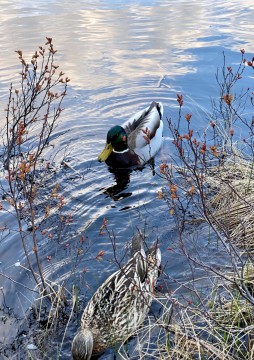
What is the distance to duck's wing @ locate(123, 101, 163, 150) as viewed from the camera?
8.86 metres

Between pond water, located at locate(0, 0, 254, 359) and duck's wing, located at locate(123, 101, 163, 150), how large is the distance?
1.23ft

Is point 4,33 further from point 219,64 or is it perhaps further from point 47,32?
point 219,64

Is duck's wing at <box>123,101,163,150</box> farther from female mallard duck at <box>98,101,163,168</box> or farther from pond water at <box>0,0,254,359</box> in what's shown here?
pond water at <box>0,0,254,359</box>

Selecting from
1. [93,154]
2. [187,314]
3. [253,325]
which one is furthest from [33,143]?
[253,325]

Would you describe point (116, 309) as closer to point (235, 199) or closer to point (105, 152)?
point (235, 199)

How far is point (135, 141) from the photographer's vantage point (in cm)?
896

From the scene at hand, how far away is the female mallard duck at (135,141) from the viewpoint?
331 inches

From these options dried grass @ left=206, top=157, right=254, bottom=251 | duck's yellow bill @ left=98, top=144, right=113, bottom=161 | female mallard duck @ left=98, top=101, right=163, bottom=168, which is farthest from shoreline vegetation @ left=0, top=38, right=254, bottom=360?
female mallard duck @ left=98, top=101, right=163, bottom=168

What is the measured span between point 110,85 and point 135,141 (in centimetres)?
200

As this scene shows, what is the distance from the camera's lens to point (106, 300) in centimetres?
494

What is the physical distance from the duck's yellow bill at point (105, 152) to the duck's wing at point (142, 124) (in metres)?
0.51

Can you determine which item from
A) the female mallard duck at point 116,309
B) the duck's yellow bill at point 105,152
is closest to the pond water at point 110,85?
the duck's yellow bill at point 105,152

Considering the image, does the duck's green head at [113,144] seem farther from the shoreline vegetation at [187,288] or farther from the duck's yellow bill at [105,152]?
the shoreline vegetation at [187,288]

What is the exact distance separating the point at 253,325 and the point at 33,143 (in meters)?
5.27
